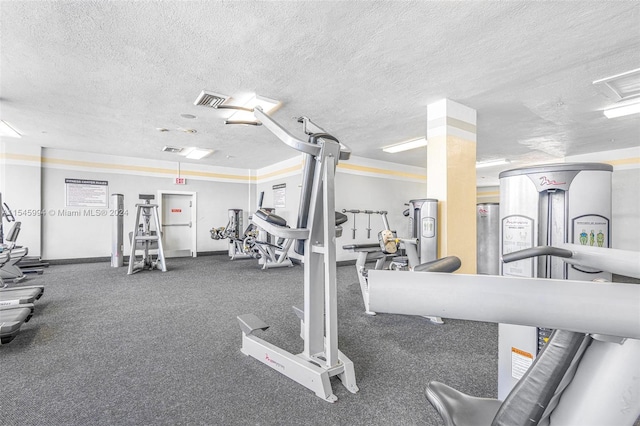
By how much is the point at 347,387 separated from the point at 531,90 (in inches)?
142

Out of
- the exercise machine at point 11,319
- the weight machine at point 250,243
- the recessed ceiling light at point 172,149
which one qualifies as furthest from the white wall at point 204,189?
the exercise machine at point 11,319

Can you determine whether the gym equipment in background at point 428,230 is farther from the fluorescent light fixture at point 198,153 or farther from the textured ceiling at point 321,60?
the fluorescent light fixture at point 198,153

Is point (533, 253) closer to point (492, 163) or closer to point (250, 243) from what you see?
point (250, 243)

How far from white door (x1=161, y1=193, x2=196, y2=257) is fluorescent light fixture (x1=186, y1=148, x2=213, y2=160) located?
131cm

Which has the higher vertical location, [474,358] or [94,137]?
[94,137]

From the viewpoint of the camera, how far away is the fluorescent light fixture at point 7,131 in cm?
469

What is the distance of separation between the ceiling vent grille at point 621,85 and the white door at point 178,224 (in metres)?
8.18

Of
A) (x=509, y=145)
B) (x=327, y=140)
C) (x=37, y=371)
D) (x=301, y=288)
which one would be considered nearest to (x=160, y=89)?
(x=327, y=140)

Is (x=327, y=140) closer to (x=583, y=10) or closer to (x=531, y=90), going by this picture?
(x=583, y=10)

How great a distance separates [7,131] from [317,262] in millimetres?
6300

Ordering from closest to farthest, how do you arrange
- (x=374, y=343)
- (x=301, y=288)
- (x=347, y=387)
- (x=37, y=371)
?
(x=347, y=387)
(x=37, y=371)
(x=374, y=343)
(x=301, y=288)

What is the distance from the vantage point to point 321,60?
9.01 ft

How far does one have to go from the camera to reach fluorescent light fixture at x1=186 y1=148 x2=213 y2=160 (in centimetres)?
656

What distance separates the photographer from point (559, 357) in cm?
59
